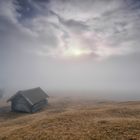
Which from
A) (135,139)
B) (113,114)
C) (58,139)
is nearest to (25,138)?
(58,139)

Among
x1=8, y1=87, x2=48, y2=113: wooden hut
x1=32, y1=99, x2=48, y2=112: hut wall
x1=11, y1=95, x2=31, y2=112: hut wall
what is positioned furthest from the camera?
x1=32, y1=99, x2=48, y2=112: hut wall

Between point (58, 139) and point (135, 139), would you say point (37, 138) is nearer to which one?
point (58, 139)

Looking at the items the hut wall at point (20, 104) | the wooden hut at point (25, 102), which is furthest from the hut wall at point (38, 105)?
the hut wall at point (20, 104)

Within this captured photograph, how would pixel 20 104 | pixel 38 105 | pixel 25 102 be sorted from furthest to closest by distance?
pixel 38 105 < pixel 20 104 < pixel 25 102

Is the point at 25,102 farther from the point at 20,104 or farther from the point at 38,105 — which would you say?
the point at 38,105

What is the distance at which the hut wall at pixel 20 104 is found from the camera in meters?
35.6

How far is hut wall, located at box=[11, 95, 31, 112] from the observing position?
35.6 meters

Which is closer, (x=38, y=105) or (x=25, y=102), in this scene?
(x=25, y=102)

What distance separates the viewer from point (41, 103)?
41.2 meters

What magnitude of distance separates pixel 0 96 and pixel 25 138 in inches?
2609

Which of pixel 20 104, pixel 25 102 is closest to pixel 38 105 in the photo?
pixel 25 102

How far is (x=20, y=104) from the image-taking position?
3638cm

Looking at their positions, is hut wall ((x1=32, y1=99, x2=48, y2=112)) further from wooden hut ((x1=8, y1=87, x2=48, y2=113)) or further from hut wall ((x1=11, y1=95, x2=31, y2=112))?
hut wall ((x1=11, y1=95, x2=31, y2=112))

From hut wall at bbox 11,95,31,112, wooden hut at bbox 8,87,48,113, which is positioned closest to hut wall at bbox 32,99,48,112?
wooden hut at bbox 8,87,48,113
